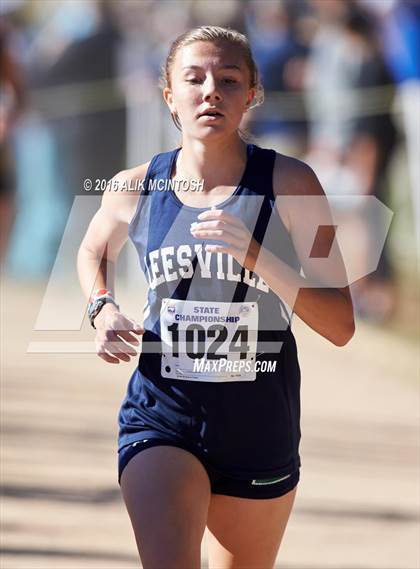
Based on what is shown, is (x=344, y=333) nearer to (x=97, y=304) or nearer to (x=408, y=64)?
(x=97, y=304)

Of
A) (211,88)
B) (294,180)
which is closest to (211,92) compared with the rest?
(211,88)

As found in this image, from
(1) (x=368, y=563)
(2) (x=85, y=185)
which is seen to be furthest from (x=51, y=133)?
(1) (x=368, y=563)

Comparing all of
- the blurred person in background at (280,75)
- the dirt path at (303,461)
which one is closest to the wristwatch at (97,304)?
the dirt path at (303,461)

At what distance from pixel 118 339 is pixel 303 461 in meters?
3.73

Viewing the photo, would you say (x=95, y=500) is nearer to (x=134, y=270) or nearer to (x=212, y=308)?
(x=212, y=308)

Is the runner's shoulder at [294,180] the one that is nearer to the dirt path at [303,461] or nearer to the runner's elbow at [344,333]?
the runner's elbow at [344,333]

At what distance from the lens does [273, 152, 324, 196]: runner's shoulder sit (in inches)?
135

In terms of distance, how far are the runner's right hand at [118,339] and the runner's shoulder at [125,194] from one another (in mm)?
355

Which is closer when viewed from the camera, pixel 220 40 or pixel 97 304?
pixel 220 40

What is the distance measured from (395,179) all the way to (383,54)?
3.29ft

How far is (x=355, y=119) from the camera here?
1075cm

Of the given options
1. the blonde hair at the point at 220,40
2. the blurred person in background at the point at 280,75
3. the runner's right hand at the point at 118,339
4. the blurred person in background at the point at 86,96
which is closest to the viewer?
the runner's right hand at the point at 118,339

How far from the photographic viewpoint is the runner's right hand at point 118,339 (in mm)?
3387

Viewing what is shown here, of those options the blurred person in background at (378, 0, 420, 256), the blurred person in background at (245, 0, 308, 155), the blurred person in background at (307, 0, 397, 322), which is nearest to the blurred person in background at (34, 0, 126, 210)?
the blurred person in background at (245, 0, 308, 155)
